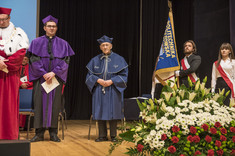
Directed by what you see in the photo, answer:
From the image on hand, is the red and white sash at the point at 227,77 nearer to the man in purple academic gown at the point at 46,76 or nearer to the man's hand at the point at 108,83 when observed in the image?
the man's hand at the point at 108,83

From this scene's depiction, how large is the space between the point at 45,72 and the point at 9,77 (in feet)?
2.13

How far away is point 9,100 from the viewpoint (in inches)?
150

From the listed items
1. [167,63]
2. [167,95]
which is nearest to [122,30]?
[167,63]

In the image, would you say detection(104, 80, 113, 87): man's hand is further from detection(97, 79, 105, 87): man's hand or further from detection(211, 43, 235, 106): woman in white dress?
detection(211, 43, 235, 106): woman in white dress

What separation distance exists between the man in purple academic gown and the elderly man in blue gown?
1.71ft

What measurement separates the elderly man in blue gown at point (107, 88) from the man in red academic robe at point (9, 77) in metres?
1.21

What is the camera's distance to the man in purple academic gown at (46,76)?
14.5 ft

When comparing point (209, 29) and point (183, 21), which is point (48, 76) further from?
point (183, 21)

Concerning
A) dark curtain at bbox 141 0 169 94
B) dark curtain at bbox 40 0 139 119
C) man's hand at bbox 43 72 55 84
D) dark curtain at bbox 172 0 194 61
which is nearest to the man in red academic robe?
man's hand at bbox 43 72 55 84

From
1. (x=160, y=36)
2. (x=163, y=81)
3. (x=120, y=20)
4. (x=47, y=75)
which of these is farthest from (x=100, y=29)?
(x=47, y=75)

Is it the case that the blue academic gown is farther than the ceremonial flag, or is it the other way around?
the ceremonial flag

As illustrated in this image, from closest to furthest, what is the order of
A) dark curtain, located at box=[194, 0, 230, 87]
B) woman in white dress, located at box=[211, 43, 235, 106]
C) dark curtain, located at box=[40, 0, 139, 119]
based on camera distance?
woman in white dress, located at box=[211, 43, 235, 106] → dark curtain, located at box=[194, 0, 230, 87] → dark curtain, located at box=[40, 0, 139, 119]

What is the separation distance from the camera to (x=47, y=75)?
4.37 m

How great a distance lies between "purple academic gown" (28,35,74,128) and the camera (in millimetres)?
4422
